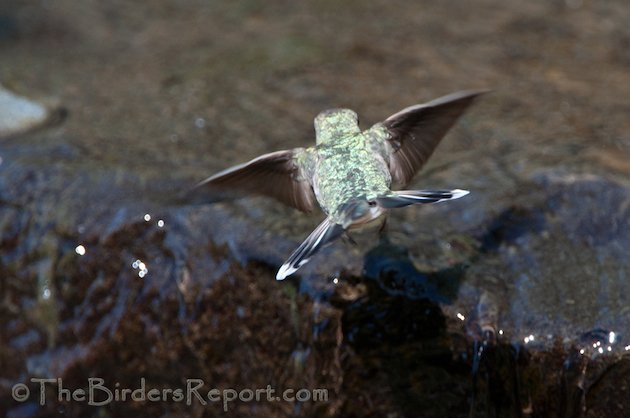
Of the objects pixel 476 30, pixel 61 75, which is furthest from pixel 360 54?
pixel 61 75

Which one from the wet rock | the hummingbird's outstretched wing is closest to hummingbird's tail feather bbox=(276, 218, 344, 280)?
the hummingbird's outstretched wing

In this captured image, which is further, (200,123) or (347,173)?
(200,123)

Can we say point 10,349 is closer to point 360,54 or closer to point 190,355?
point 190,355

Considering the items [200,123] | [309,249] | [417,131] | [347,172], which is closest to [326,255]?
[347,172]

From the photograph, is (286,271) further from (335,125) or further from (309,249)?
(335,125)

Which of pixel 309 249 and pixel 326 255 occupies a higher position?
pixel 309 249

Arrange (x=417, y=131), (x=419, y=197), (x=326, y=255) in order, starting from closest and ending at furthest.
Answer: (x=419, y=197) < (x=417, y=131) < (x=326, y=255)

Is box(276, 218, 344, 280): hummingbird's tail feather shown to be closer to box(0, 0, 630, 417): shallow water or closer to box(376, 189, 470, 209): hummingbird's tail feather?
box(376, 189, 470, 209): hummingbird's tail feather
